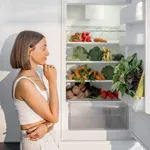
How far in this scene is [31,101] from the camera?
1.58 meters

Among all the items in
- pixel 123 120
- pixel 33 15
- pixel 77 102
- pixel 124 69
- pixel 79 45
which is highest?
pixel 33 15

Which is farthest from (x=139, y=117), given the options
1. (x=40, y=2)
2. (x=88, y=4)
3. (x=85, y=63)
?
(x=40, y=2)

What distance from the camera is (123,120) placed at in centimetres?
319

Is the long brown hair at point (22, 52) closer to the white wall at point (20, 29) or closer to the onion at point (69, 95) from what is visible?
the white wall at point (20, 29)

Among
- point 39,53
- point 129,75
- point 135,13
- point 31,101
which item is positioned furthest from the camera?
point 129,75

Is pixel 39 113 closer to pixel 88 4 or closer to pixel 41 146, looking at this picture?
pixel 41 146

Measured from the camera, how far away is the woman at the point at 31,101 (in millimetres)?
1590

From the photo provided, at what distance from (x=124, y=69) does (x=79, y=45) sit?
1.10 m

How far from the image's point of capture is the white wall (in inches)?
113

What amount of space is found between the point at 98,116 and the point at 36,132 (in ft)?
5.52

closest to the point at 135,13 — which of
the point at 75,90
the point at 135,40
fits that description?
the point at 135,40

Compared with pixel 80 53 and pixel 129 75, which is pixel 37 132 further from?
pixel 80 53

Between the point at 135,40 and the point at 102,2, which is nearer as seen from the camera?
the point at 135,40

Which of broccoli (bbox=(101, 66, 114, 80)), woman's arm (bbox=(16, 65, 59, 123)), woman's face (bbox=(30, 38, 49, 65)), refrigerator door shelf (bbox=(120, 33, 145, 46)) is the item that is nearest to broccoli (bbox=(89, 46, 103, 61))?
broccoli (bbox=(101, 66, 114, 80))
